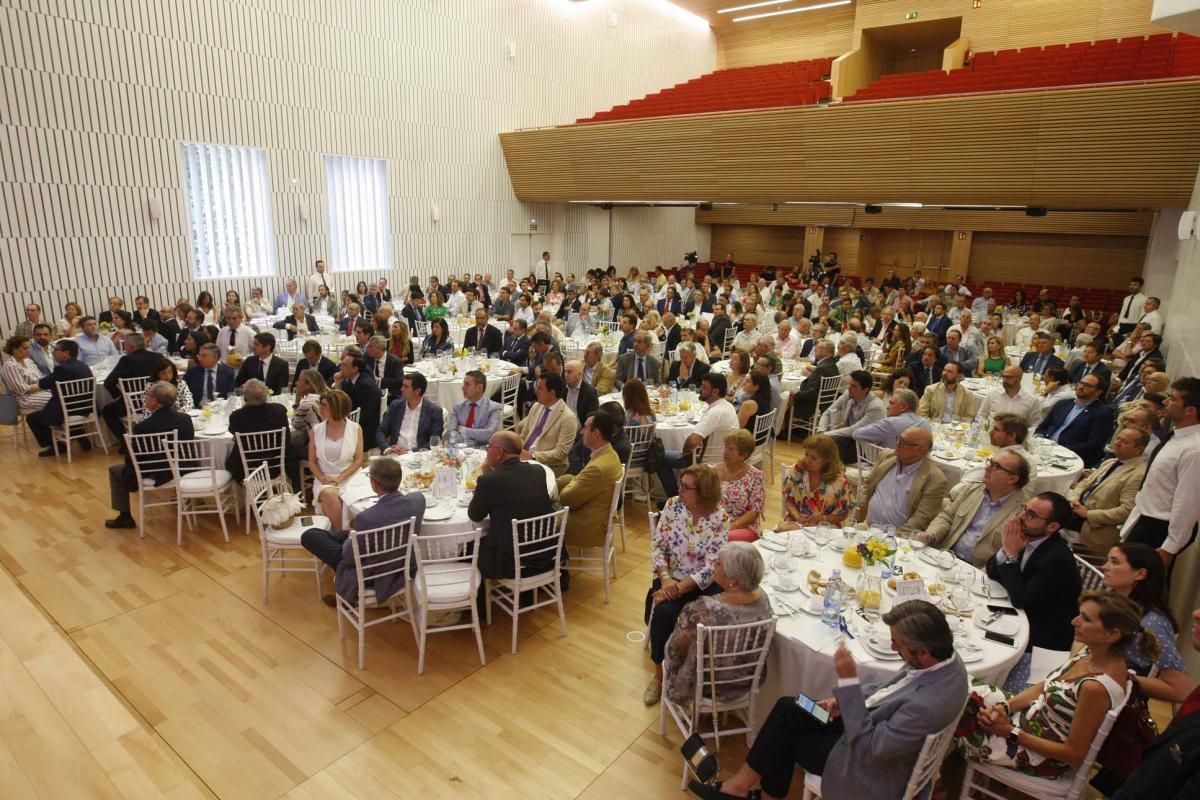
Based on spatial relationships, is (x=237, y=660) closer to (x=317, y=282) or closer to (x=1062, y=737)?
(x=1062, y=737)

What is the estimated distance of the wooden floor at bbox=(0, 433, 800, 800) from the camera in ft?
12.1

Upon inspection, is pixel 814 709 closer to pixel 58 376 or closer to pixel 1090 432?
pixel 1090 432

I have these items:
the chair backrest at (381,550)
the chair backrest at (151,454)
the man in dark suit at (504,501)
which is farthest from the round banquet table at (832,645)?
the chair backrest at (151,454)

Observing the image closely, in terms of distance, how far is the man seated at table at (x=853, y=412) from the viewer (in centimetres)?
646

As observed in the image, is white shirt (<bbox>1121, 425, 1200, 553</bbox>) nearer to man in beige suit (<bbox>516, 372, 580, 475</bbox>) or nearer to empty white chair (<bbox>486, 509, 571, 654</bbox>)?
empty white chair (<bbox>486, 509, 571, 654</bbox>)

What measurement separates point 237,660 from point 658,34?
903 inches

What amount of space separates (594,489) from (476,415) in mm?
2062

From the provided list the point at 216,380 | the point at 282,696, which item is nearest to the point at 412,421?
the point at 282,696

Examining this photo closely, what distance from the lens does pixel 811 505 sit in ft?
16.1

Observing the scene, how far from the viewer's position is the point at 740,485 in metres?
4.88

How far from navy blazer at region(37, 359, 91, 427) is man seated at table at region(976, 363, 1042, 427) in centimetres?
1000

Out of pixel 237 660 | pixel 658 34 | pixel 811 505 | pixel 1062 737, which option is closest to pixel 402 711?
pixel 237 660

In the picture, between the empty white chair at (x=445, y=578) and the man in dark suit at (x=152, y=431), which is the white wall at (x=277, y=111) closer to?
the man in dark suit at (x=152, y=431)

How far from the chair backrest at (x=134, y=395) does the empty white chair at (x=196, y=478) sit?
1918mm
